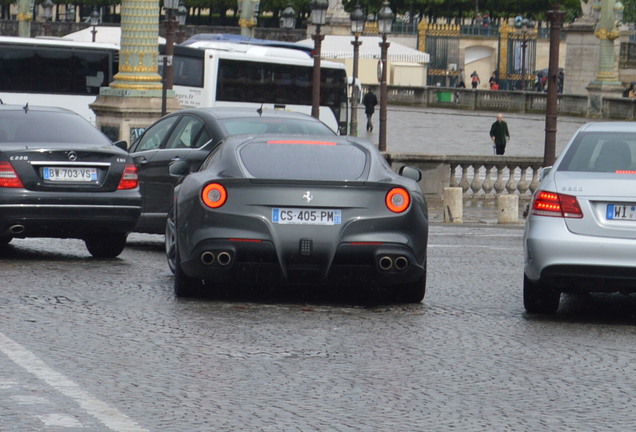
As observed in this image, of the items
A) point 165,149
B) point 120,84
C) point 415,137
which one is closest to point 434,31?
point 415,137

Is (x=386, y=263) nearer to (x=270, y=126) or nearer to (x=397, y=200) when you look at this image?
(x=397, y=200)

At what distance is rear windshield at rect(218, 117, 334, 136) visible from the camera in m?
13.8

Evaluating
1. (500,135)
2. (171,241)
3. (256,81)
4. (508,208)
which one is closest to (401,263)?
(171,241)

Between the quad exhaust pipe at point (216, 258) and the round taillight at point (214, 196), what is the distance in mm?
318

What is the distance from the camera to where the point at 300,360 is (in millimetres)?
8133

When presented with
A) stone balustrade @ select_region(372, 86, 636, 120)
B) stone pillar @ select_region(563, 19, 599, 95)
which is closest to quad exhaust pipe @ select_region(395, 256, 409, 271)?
stone balustrade @ select_region(372, 86, 636, 120)

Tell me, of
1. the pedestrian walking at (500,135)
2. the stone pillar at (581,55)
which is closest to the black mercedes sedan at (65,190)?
the pedestrian walking at (500,135)

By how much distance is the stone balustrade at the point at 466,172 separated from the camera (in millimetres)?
25781

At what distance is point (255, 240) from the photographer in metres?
10.0

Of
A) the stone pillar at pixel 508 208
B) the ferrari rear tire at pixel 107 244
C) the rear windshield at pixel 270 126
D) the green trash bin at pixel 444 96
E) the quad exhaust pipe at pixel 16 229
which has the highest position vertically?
the rear windshield at pixel 270 126

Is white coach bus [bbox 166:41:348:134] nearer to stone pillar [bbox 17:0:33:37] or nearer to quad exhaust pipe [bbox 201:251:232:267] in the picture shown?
quad exhaust pipe [bbox 201:251:232:267]

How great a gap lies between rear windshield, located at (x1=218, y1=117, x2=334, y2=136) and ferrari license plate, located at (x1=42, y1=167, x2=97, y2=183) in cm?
144

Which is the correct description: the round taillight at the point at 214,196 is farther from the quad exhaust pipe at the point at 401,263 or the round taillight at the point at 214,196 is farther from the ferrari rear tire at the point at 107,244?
the ferrari rear tire at the point at 107,244

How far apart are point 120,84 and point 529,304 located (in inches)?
698
